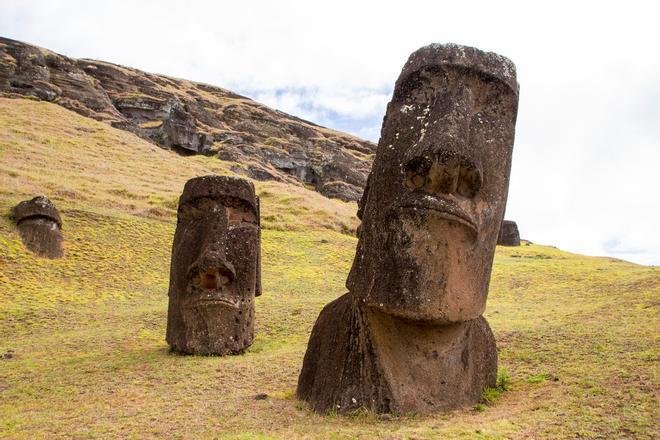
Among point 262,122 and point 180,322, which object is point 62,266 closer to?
point 180,322

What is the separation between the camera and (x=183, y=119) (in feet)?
212

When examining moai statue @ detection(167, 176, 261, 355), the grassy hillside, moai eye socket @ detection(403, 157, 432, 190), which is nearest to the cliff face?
the grassy hillside

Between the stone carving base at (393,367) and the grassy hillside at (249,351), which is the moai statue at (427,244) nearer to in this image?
the stone carving base at (393,367)

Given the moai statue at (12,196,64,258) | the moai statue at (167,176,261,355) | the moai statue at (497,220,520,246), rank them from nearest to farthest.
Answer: the moai statue at (167,176,261,355), the moai statue at (12,196,64,258), the moai statue at (497,220,520,246)

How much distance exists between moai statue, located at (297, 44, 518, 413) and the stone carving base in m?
0.01

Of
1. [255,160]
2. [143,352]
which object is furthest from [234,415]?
[255,160]

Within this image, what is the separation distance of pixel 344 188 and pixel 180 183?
911 inches

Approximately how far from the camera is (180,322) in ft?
32.5

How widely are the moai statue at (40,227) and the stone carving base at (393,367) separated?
14999 mm

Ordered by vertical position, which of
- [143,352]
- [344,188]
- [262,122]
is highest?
[262,122]

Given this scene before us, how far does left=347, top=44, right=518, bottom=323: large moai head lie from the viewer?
211 inches

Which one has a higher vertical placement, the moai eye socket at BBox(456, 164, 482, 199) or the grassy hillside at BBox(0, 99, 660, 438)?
the moai eye socket at BBox(456, 164, 482, 199)

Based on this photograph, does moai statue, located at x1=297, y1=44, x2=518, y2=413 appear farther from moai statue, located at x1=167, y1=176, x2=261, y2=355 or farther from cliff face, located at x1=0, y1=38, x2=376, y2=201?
cliff face, located at x1=0, y1=38, x2=376, y2=201

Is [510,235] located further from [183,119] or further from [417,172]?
[183,119]
